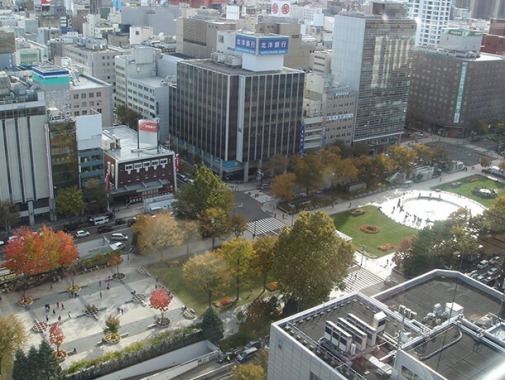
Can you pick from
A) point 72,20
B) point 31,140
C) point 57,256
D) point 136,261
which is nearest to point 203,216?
point 136,261

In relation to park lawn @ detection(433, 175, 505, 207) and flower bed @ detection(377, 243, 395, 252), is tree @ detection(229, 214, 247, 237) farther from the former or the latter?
park lawn @ detection(433, 175, 505, 207)

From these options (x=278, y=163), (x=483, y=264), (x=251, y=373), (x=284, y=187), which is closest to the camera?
(x=251, y=373)

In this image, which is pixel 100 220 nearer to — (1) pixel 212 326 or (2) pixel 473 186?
(1) pixel 212 326

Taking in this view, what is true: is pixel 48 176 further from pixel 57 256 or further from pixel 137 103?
pixel 137 103

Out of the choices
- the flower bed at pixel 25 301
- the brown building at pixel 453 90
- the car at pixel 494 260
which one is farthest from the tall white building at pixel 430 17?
the flower bed at pixel 25 301

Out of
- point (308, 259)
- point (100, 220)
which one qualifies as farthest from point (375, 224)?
point (100, 220)

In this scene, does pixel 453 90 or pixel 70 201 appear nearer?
pixel 70 201
